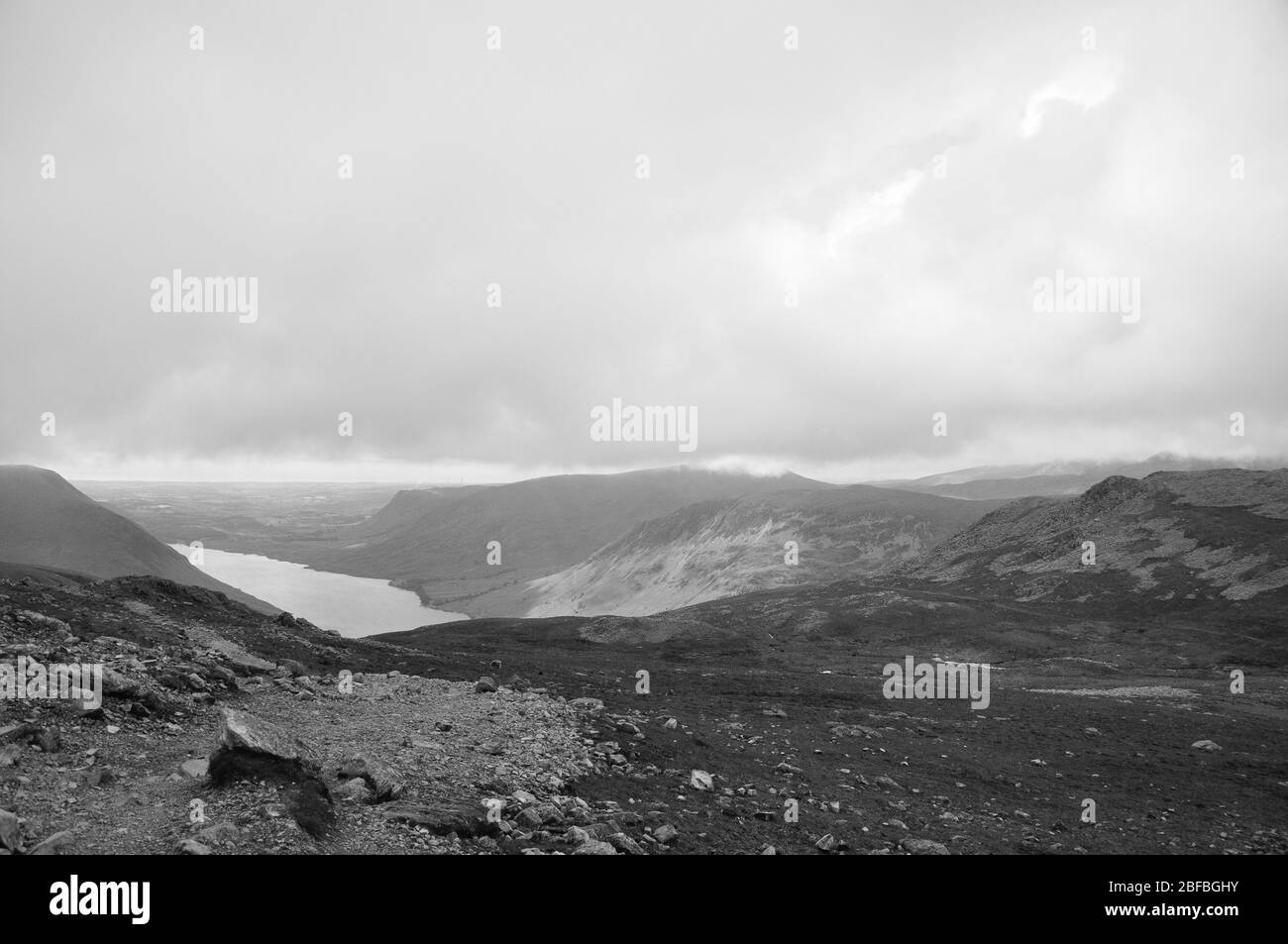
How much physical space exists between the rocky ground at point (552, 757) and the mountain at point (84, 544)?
152 meters

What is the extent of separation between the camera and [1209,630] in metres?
72.6

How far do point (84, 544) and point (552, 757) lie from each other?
716 feet

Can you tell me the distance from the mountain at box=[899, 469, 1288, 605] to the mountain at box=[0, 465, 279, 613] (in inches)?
6308

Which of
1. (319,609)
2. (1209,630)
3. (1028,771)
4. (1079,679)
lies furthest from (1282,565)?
(319,609)

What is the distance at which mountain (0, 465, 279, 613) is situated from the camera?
167000 mm

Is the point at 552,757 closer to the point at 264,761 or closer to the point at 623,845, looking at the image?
the point at 623,845

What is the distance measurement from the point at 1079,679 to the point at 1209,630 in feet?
111

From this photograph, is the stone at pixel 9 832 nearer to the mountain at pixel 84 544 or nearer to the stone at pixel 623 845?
the stone at pixel 623 845

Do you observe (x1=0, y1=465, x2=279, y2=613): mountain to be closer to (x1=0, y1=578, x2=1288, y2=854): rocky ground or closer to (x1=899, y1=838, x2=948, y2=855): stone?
(x1=0, y1=578, x2=1288, y2=854): rocky ground

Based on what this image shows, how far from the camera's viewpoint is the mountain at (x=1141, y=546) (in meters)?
89.5

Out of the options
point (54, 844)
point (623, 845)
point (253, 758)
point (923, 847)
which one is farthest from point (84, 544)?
point (923, 847)

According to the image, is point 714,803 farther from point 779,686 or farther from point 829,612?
point 829,612

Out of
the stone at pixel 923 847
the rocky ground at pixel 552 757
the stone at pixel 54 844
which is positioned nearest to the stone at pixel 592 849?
the rocky ground at pixel 552 757
